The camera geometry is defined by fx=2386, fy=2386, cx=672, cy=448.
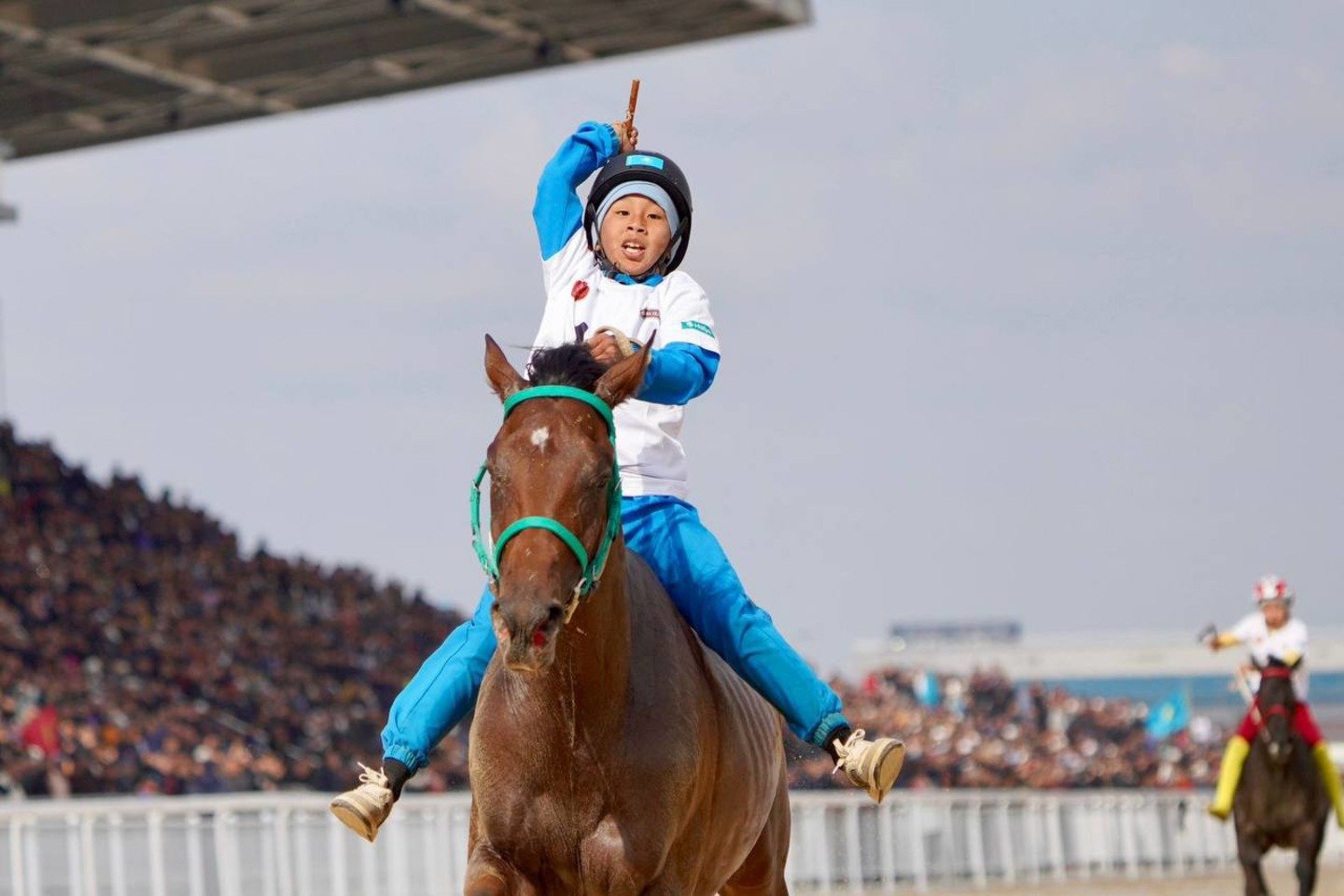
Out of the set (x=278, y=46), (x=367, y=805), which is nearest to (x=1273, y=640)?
(x=367, y=805)

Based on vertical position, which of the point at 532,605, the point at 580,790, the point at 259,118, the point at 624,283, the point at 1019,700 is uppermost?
the point at 259,118

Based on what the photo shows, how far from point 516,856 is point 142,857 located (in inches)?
353

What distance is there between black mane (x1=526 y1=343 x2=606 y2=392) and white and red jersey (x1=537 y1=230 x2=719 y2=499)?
2.16 ft

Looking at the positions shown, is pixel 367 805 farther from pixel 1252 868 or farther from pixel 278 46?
pixel 278 46

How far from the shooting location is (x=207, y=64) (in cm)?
2823

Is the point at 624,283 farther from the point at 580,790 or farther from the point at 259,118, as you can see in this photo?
the point at 259,118

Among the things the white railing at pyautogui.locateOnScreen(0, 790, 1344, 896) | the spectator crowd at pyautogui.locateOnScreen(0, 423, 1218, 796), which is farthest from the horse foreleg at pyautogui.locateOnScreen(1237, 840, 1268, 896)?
the white railing at pyautogui.locateOnScreen(0, 790, 1344, 896)

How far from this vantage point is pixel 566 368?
17.9 feet

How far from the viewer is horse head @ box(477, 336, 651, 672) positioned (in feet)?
16.2

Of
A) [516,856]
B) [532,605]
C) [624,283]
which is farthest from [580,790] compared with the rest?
[624,283]

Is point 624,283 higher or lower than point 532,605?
higher

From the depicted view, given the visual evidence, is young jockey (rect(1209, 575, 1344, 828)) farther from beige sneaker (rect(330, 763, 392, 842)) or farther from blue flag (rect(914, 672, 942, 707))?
blue flag (rect(914, 672, 942, 707))

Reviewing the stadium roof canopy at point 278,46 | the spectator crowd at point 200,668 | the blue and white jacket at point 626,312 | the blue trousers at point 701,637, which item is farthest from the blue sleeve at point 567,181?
the stadium roof canopy at point 278,46

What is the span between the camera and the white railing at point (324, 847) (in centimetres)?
1376
